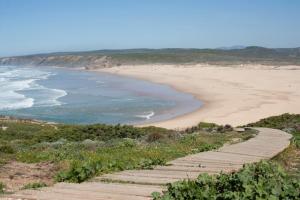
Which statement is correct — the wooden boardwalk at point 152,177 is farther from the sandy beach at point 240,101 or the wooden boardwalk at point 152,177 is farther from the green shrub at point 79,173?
the sandy beach at point 240,101

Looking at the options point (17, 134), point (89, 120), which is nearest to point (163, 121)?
point (89, 120)

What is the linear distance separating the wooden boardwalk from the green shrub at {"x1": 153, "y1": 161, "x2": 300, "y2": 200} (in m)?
0.88

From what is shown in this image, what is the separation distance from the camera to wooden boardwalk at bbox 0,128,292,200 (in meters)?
6.50

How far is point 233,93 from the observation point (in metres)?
51.1

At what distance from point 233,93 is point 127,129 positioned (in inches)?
1270

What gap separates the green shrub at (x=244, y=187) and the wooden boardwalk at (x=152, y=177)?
883mm

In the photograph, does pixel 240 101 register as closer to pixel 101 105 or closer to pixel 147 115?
pixel 147 115

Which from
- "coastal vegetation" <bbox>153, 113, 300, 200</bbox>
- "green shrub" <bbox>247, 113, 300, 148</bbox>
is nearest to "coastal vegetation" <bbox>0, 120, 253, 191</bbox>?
"green shrub" <bbox>247, 113, 300, 148</bbox>

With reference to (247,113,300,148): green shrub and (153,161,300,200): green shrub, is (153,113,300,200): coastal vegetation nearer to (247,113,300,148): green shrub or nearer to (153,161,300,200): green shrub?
(153,161,300,200): green shrub

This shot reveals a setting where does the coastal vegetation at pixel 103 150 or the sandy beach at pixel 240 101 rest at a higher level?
the coastal vegetation at pixel 103 150

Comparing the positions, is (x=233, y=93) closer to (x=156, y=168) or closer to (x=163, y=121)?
(x=163, y=121)

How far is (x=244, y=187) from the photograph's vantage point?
514cm

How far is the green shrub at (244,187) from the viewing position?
489 centimetres

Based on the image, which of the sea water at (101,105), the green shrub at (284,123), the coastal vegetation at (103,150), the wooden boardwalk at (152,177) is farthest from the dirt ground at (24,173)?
the sea water at (101,105)
